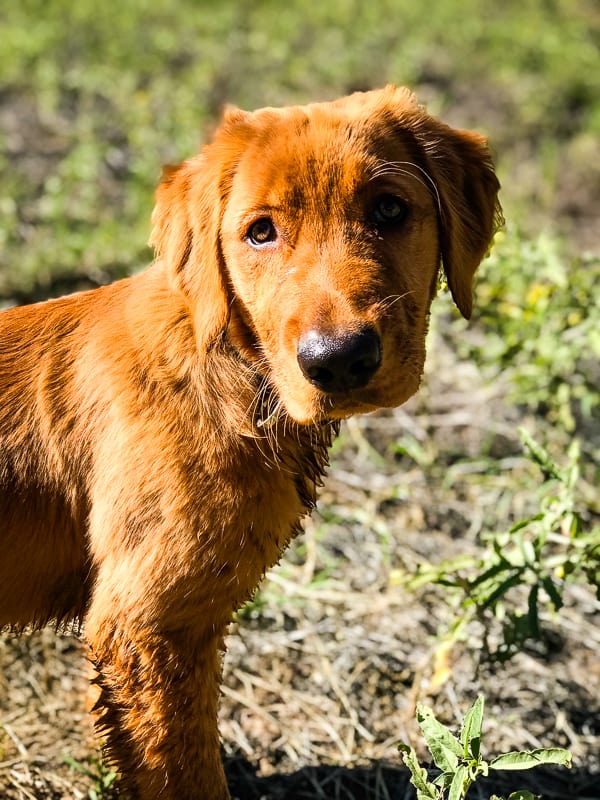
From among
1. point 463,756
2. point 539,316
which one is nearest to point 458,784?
point 463,756

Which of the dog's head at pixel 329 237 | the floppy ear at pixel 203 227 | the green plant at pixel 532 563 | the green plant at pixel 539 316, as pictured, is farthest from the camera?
the green plant at pixel 539 316

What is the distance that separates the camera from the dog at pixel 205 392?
8.52ft

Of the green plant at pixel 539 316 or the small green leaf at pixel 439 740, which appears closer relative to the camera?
the small green leaf at pixel 439 740

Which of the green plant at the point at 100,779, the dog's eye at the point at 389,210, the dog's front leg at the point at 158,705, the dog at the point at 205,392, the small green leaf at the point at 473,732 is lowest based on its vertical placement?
the green plant at the point at 100,779

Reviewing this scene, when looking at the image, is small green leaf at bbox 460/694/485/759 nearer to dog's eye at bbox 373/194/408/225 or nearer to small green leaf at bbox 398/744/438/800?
small green leaf at bbox 398/744/438/800

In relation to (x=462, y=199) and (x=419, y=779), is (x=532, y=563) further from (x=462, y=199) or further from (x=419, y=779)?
(x=462, y=199)

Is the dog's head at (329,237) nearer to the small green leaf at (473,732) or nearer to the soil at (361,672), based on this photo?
the small green leaf at (473,732)

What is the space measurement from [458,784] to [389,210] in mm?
1486

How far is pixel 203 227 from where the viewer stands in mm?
2773

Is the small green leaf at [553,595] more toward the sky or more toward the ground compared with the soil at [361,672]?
more toward the sky

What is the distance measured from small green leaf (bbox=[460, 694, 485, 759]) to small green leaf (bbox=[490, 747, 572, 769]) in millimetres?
52

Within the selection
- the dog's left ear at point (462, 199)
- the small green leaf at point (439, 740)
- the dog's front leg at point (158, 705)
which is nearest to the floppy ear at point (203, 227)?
the dog's left ear at point (462, 199)

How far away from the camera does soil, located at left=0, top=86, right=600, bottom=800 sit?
3344 millimetres

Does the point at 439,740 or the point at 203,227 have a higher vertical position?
the point at 203,227
